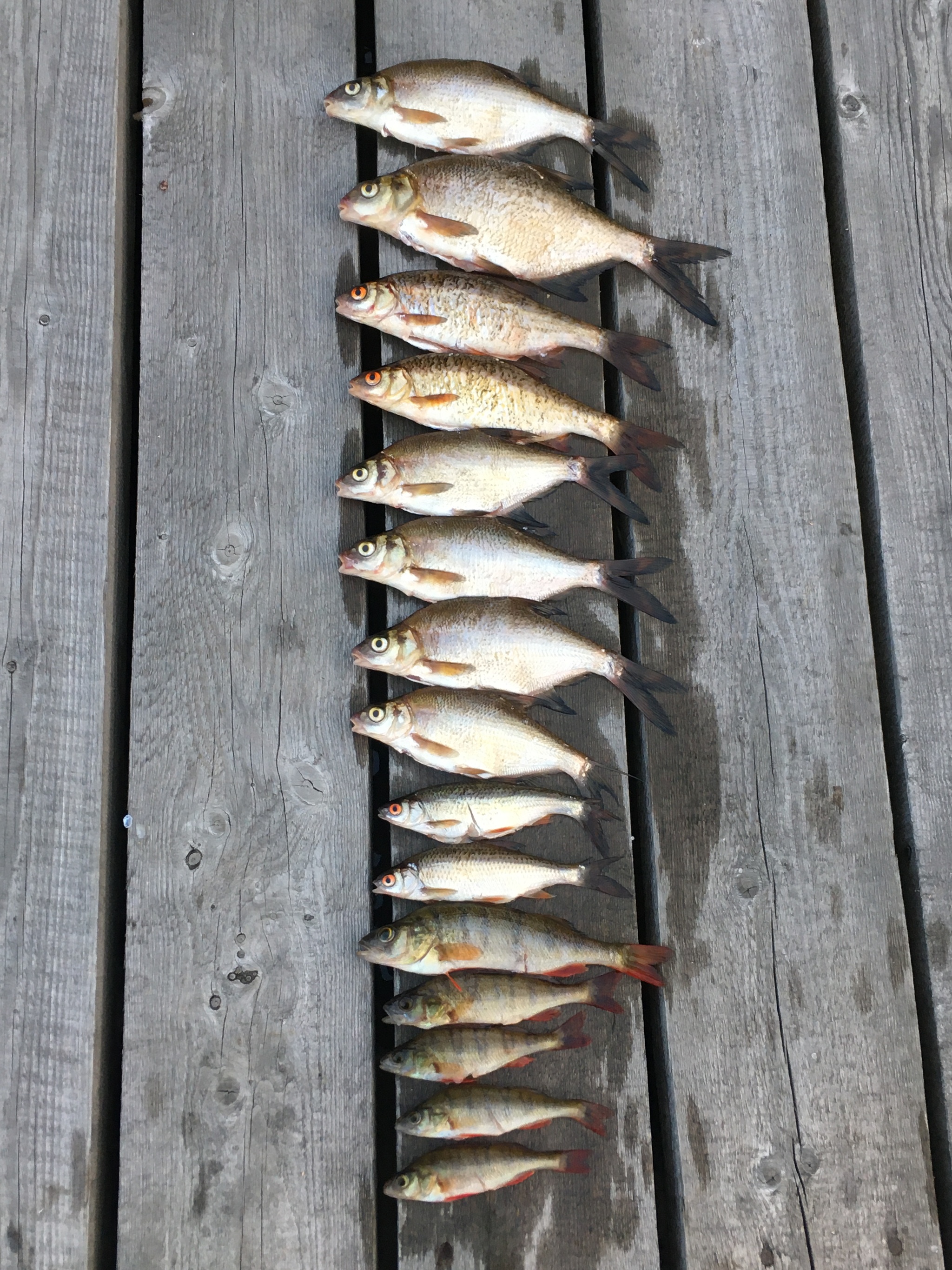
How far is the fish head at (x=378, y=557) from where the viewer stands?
2.25m

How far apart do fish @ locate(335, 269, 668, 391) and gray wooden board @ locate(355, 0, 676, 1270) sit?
0.11 m

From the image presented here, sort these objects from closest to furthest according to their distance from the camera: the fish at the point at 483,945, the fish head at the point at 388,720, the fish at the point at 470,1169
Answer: the fish at the point at 470,1169
the fish at the point at 483,945
the fish head at the point at 388,720

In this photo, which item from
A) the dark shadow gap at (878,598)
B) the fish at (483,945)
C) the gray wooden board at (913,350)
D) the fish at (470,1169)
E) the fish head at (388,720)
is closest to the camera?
the fish at (470,1169)

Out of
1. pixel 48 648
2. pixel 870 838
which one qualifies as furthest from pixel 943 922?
pixel 48 648

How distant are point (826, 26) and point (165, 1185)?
11.7 feet

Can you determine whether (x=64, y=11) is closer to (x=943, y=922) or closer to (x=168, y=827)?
(x=168, y=827)

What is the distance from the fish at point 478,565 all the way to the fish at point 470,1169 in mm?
1240

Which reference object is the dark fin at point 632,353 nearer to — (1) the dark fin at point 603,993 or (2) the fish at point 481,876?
(2) the fish at point 481,876

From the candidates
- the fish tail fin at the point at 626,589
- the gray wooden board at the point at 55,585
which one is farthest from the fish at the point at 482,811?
the gray wooden board at the point at 55,585

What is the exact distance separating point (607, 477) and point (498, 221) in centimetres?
71

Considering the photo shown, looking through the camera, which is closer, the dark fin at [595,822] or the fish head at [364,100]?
the dark fin at [595,822]

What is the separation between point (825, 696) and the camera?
246 centimetres

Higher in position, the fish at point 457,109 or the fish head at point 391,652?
the fish at point 457,109

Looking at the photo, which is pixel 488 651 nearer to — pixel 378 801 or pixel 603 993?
pixel 378 801
